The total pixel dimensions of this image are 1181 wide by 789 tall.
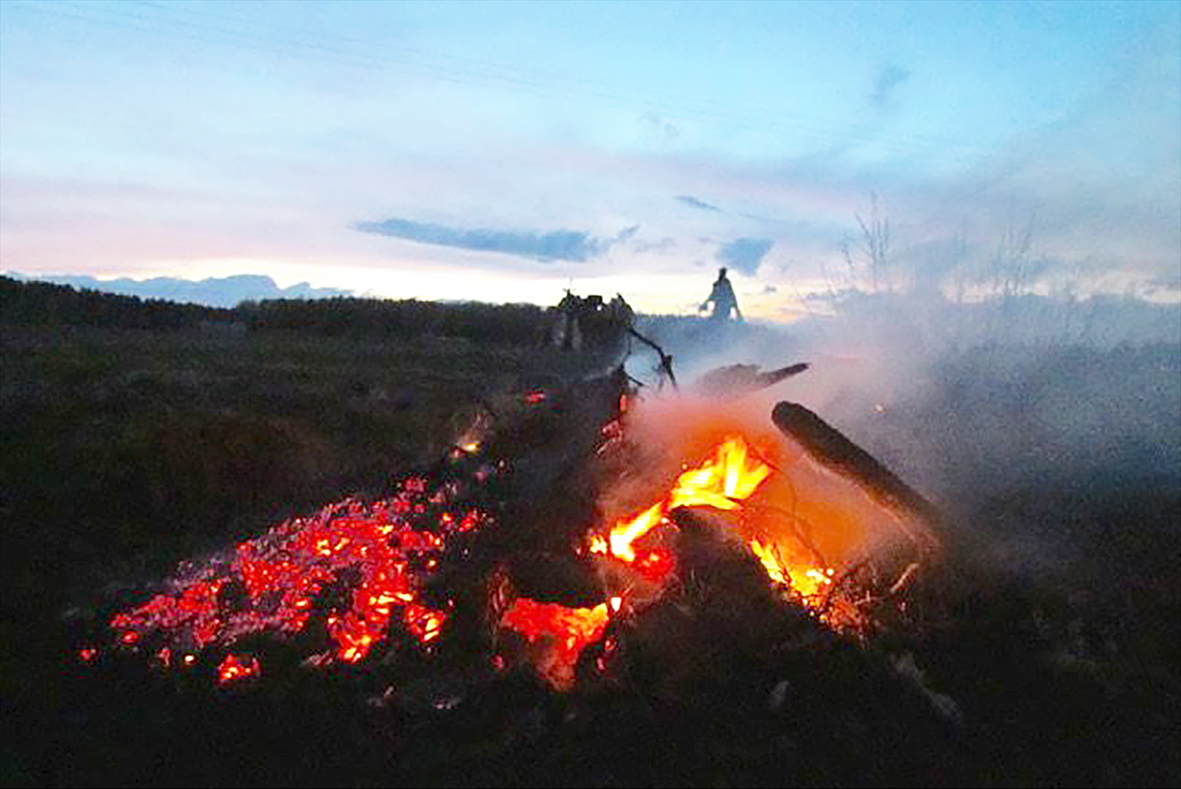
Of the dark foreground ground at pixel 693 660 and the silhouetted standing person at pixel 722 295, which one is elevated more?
the silhouetted standing person at pixel 722 295

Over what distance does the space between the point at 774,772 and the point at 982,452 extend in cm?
801

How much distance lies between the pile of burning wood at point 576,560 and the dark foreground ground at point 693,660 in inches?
10.7

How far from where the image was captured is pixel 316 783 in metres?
6.02

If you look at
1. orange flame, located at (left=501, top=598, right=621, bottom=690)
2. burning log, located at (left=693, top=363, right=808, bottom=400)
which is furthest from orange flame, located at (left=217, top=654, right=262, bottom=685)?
burning log, located at (left=693, top=363, right=808, bottom=400)

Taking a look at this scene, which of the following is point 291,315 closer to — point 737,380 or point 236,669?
point 737,380

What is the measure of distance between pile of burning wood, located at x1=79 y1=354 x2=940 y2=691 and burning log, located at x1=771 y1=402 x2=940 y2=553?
2 cm

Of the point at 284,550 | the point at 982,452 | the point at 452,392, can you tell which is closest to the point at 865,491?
the point at 982,452

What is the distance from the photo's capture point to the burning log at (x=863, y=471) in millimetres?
8125

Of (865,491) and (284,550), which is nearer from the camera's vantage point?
(865,491)

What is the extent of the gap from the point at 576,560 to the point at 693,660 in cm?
135

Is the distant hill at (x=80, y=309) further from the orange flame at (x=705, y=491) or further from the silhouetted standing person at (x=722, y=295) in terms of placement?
the orange flame at (x=705, y=491)

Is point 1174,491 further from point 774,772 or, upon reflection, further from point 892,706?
point 774,772

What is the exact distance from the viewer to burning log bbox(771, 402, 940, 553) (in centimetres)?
812

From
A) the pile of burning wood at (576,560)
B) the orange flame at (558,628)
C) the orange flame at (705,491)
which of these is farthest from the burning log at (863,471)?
the orange flame at (558,628)
